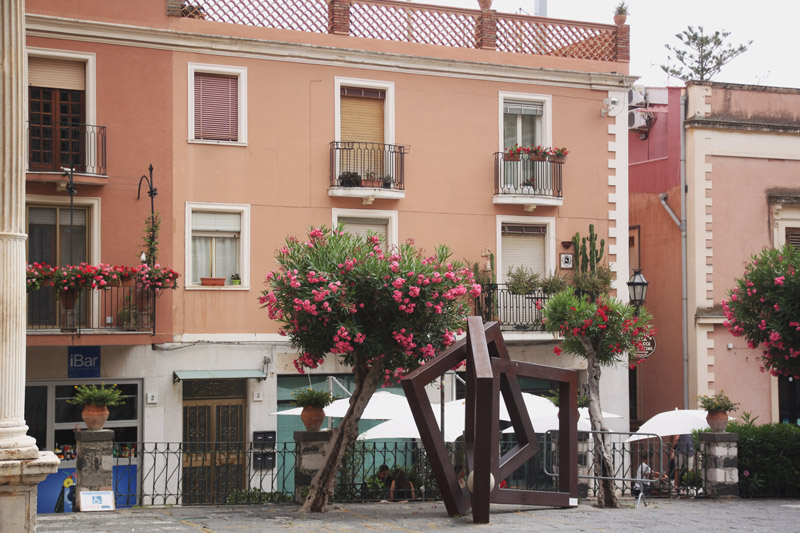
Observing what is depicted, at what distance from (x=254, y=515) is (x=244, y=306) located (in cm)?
816

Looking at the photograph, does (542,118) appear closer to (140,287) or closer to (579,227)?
(579,227)

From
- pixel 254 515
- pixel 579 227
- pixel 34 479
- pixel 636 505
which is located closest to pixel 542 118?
pixel 579 227

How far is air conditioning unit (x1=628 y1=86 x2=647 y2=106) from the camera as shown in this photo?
91.3 ft

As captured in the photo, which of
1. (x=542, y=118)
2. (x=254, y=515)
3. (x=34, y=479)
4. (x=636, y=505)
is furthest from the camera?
(x=542, y=118)

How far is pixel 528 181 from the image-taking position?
2441 centimetres

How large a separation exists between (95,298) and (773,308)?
12.6m

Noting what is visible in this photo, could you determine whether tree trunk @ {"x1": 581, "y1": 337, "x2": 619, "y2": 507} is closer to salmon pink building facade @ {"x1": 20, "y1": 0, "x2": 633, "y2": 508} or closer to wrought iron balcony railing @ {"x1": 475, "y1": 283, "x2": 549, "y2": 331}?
salmon pink building facade @ {"x1": 20, "y1": 0, "x2": 633, "y2": 508}

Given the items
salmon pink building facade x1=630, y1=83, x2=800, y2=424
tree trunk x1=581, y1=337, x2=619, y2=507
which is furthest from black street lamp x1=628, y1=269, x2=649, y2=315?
salmon pink building facade x1=630, y1=83, x2=800, y2=424

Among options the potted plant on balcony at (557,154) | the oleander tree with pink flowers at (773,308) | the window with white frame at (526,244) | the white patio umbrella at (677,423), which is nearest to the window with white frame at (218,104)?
the window with white frame at (526,244)

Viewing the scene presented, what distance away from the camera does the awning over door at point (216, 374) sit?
21234 mm

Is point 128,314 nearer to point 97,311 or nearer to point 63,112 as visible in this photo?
point 97,311

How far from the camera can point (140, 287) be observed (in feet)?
69.1

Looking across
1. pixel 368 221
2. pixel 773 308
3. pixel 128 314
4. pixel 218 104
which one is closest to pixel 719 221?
pixel 773 308

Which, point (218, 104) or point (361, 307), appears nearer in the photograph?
point (361, 307)
